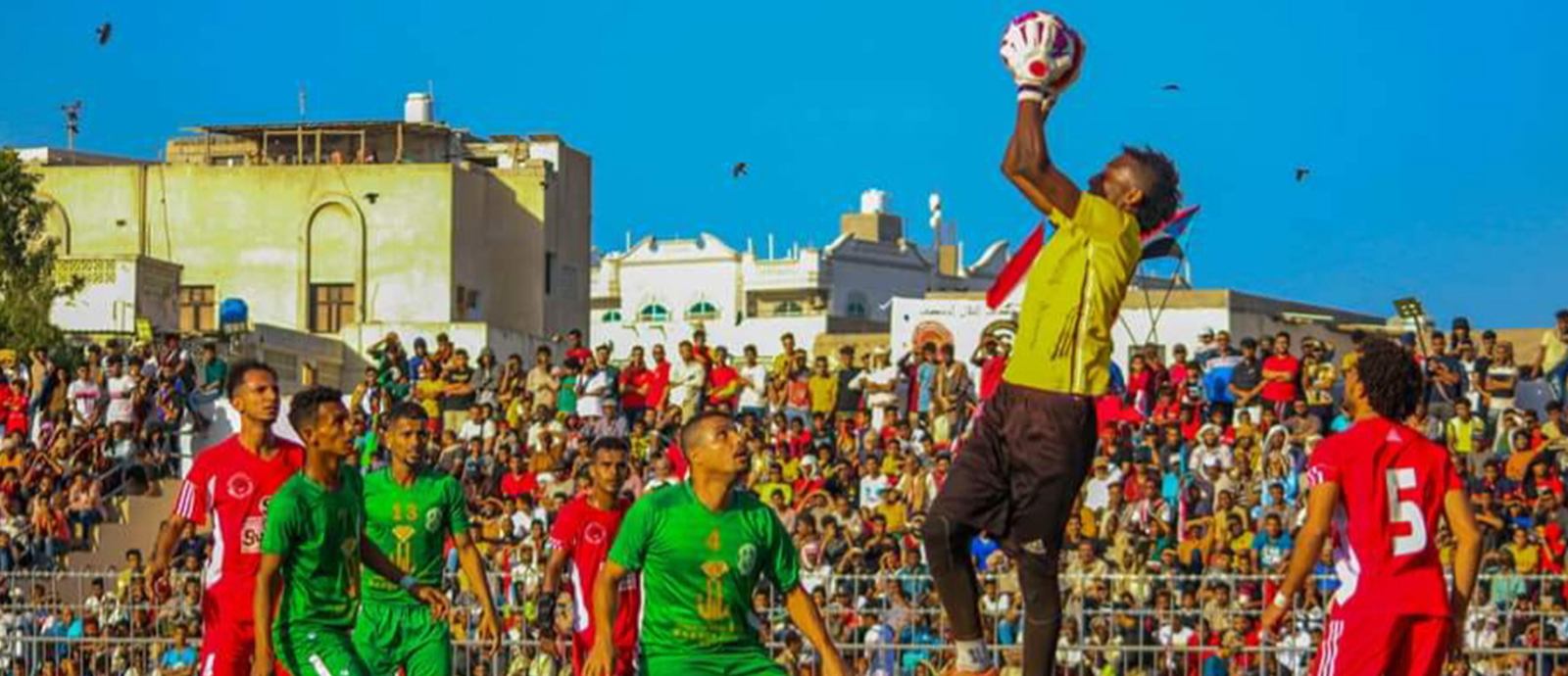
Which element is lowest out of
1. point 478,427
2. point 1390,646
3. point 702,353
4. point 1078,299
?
point 1390,646

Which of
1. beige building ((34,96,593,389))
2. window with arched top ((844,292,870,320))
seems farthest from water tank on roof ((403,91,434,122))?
window with arched top ((844,292,870,320))

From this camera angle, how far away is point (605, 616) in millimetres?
12141

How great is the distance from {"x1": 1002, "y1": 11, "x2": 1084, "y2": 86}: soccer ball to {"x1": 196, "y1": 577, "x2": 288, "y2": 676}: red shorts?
5407mm

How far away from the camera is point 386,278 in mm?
70938

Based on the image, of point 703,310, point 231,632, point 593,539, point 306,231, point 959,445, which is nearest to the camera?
point 231,632

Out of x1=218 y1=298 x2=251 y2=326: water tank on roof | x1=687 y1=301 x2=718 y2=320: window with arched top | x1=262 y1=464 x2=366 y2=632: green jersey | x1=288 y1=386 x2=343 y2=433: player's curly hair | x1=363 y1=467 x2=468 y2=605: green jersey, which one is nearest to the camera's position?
x1=262 y1=464 x2=366 y2=632: green jersey

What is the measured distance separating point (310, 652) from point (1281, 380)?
49.2 feet

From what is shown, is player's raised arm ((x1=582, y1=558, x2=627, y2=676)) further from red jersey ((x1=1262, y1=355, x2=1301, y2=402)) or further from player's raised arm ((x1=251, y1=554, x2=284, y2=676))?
red jersey ((x1=1262, y1=355, x2=1301, y2=402))

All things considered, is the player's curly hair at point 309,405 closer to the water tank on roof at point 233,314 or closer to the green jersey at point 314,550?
the green jersey at point 314,550

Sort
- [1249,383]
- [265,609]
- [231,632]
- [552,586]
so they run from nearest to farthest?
[265,609], [231,632], [552,586], [1249,383]

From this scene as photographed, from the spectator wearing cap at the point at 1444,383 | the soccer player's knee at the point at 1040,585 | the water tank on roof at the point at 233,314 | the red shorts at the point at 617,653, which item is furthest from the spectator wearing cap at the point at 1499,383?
the water tank on roof at the point at 233,314

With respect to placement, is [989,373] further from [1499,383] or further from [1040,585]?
[1040,585]

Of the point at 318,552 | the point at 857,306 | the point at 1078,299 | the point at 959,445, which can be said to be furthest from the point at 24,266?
the point at 1078,299

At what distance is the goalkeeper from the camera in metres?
11.2
